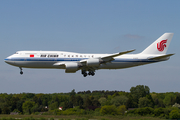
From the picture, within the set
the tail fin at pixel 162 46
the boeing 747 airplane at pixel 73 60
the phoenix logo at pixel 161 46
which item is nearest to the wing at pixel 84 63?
the boeing 747 airplane at pixel 73 60

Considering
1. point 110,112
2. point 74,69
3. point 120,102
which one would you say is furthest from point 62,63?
point 120,102

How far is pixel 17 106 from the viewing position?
148m

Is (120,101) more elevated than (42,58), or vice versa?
(42,58)

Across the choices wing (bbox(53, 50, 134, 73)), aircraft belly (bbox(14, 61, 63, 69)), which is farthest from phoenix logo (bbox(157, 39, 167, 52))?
aircraft belly (bbox(14, 61, 63, 69))

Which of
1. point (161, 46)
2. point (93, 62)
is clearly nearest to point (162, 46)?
point (161, 46)

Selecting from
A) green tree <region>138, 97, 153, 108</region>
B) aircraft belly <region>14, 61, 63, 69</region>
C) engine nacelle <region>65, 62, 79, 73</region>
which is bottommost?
green tree <region>138, 97, 153, 108</region>

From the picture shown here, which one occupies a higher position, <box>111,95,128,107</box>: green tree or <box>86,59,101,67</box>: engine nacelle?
<box>86,59,101,67</box>: engine nacelle

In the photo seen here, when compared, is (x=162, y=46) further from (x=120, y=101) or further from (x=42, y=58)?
(x=120, y=101)

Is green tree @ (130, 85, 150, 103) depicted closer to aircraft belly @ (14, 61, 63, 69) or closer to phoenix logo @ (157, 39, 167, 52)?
phoenix logo @ (157, 39, 167, 52)

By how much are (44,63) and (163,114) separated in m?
60.0

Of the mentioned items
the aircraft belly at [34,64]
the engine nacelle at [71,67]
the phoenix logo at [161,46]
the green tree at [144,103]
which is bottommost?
the green tree at [144,103]

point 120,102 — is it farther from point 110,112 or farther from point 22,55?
point 22,55

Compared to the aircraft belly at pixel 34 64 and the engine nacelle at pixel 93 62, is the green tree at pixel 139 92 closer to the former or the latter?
the engine nacelle at pixel 93 62

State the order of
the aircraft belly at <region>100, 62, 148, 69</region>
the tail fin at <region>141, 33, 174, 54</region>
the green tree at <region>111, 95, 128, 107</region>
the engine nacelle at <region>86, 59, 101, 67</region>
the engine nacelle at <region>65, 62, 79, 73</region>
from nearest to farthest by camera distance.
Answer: the engine nacelle at <region>65, 62, 79, 73</region>, the engine nacelle at <region>86, 59, 101, 67</region>, the aircraft belly at <region>100, 62, 148, 69</region>, the tail fin at <region>141, 33, 174, 54</region>, the green tree at <region>111, 95, 128, 107</region>
